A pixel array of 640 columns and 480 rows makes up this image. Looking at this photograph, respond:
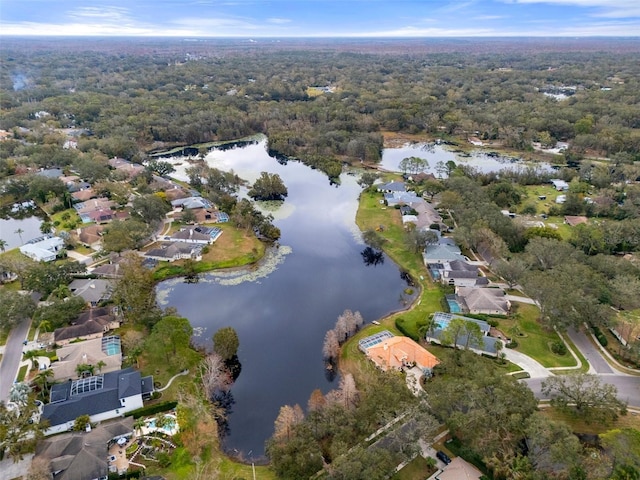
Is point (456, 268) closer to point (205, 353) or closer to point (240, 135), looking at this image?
point (205, 353)

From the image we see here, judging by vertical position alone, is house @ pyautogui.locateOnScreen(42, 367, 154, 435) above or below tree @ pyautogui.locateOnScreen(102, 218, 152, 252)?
below

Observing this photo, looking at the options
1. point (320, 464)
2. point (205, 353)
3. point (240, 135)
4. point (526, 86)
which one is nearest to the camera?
point (320, 464)

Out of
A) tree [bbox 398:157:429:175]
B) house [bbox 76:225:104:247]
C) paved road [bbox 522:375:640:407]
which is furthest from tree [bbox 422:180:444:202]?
house [bbox 76:225:104:247]

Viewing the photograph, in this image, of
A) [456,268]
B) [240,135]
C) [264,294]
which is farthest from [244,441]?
[240,135]

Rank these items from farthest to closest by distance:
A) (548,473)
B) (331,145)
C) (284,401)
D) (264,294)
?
(331,145) → (264,294) → (284,401) → (548,473)

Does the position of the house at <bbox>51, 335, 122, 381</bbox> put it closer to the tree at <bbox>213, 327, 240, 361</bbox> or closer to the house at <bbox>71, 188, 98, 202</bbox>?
the tree at <bbox>213, 327, 240, 361</bbox>
